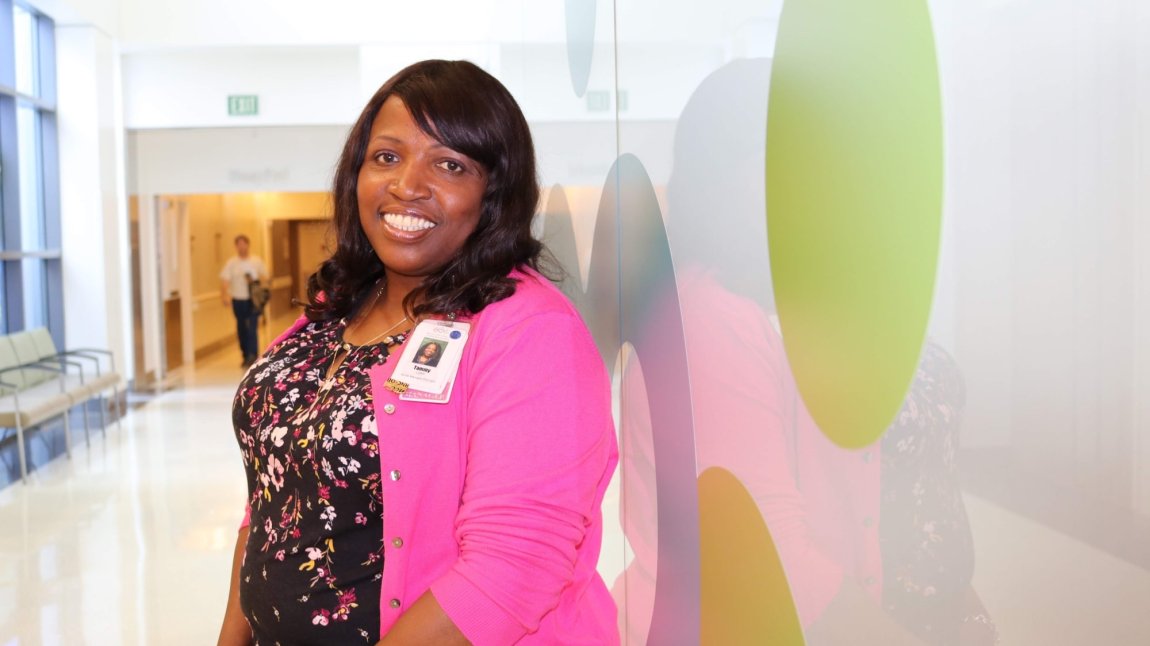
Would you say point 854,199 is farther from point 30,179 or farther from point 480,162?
point 30,179

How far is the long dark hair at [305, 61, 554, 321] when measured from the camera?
171 cm

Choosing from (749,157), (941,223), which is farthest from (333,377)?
(941,223)

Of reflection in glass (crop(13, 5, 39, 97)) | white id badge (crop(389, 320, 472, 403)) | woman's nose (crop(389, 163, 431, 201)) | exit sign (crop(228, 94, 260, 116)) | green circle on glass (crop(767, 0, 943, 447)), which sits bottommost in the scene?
white id badge (crop(389, 320, 472, 403))

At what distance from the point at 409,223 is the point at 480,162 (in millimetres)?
166

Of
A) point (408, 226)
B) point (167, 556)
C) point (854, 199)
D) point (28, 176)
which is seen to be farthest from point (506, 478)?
point (28, 176)

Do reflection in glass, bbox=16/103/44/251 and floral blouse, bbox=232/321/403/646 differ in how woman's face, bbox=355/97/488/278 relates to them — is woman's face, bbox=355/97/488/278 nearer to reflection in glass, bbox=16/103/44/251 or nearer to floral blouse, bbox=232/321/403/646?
floral blouse, bbox=232/321/403/646

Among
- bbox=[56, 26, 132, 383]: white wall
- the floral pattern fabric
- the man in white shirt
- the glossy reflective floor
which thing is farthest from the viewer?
the man in white shirt

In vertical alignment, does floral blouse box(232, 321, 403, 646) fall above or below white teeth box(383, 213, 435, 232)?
below

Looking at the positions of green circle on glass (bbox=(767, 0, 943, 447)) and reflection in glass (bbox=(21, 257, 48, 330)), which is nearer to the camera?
green circle on glass (bbox=(767, 0, 943, 447))

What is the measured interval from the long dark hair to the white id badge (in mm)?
48

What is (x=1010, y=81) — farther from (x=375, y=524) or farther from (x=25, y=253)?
(x=25, y=253)

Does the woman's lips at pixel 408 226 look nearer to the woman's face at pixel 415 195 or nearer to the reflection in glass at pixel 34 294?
the woman's face at pixel 415 195

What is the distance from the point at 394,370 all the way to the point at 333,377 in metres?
0.21

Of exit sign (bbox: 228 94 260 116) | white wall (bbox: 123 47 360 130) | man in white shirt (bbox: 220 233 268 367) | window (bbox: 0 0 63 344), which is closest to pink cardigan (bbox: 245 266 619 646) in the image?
window (bbox: 0 0 63 344)
